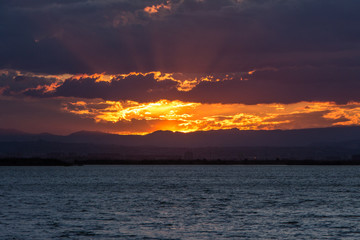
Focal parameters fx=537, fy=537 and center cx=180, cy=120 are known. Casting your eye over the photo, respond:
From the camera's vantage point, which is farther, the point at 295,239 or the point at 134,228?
the point at 134,228

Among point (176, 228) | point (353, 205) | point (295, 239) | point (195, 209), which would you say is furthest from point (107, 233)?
point (353, 205)

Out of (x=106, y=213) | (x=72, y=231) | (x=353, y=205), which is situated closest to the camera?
(x=72, y=231)

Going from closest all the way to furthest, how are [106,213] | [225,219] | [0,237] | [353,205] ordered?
[0,237]
[225,219]
[106,213]
[353,205]

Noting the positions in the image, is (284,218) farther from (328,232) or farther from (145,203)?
(145,203)

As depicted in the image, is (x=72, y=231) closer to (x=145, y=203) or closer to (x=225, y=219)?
(x=225, y=219)

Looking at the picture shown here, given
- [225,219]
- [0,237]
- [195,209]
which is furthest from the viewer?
[195,209]

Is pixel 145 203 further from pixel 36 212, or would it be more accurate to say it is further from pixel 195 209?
pixel 36 212

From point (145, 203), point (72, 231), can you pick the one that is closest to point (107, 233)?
point (72, 231)

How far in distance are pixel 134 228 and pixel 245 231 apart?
1020 cm

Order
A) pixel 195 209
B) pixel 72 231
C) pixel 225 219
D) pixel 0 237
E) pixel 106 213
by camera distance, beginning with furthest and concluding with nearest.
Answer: pixel 195 209 < pixel 106 213 < pixel 225 219 < pixel 72 231 < pixel 0 237

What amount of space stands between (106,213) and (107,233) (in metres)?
16.9

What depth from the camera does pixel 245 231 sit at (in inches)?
1886

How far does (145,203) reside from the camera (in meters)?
77.8

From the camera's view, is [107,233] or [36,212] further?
[36,212]
